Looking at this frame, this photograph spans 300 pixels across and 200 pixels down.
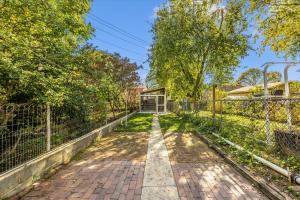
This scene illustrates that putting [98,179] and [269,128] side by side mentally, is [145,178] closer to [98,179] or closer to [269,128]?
[98,179]

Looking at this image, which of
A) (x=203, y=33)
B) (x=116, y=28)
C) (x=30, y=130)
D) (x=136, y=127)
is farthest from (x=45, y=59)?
(x=116, y=28)

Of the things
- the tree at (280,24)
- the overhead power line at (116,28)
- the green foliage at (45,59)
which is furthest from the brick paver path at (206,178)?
the overhead power line at (116,28)

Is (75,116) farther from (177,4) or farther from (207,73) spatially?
(207,73)

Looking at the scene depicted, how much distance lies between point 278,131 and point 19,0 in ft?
23.6

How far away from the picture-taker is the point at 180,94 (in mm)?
15414

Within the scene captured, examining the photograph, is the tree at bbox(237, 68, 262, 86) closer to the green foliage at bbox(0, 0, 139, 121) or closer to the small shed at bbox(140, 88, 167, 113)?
the small shed at bbox(140, 88, 167, 113)

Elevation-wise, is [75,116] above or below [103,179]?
above

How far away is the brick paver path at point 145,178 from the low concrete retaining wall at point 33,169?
0.20m

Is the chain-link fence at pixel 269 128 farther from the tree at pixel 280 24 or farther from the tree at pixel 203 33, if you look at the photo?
the tree at pixel 203 33

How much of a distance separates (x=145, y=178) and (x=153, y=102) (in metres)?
19.3

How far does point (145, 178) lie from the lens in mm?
3715

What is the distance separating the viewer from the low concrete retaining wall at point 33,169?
9.88ft

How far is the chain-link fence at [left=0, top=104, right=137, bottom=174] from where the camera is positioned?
3346 millimetres

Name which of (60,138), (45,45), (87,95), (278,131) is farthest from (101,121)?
(278,131)
